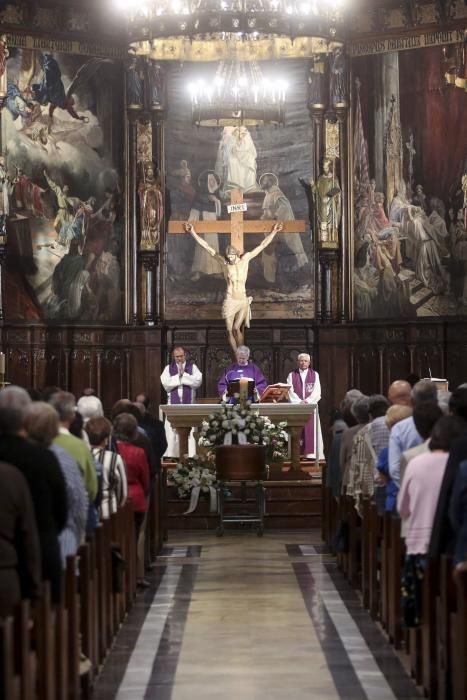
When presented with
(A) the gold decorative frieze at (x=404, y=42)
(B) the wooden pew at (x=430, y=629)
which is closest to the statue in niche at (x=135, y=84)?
(A) the gold decorative frieze at (x=404, y=42)

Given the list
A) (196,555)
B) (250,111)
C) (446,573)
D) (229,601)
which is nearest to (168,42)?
(250,111)

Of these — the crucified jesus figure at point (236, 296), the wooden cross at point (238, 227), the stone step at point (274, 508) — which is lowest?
the stone step at point (274, 508)

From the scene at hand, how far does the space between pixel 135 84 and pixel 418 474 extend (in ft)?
64.3

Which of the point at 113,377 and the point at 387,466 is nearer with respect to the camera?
the point at 387,466

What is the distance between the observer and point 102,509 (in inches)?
487

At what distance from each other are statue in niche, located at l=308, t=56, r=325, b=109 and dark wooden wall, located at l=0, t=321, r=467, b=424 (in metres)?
4.03

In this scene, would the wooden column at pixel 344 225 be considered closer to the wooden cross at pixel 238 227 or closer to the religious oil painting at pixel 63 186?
the wooden cross at pixel 238 227

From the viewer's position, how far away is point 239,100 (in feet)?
69.3

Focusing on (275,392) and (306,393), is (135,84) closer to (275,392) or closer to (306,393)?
(306,393)

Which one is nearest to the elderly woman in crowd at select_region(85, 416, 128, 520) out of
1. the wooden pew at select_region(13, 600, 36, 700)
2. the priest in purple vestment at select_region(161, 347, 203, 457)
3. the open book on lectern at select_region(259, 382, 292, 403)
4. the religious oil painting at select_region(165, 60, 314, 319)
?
the wooden pew at select_region(13, 600, 36, 700)

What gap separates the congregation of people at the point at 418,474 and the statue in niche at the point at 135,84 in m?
15.0

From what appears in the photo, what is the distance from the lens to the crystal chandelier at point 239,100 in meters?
21.1

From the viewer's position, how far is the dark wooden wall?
26734mm

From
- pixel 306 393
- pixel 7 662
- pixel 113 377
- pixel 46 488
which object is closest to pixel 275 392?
pixel 306 393
